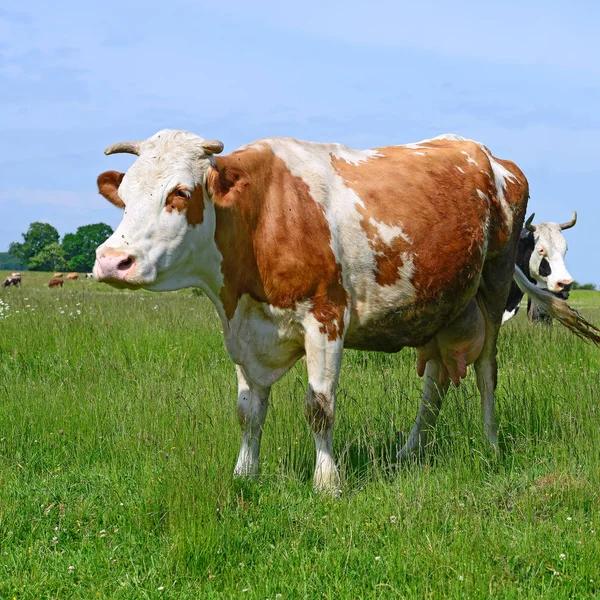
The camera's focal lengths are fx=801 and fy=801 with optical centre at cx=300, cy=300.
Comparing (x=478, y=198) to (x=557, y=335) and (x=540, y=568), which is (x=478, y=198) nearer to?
(x=540, y=568)

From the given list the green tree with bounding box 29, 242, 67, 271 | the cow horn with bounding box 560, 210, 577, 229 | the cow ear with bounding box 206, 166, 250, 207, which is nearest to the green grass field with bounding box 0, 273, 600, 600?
the cow ear with bounding box 206, 166, 250, 207

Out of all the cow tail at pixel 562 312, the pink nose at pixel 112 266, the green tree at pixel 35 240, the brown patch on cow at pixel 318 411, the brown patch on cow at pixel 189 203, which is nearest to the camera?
the pink nose at pixel 112 266

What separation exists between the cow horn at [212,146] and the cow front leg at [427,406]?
2815 millimetres

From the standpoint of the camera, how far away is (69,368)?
358 inches

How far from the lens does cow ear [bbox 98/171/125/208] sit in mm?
5465

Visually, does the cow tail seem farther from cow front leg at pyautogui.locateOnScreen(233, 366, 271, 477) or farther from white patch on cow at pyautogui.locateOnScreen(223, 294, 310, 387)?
cow front leg at pyautogui.locateOnScreen(233, 366, 271, 477)

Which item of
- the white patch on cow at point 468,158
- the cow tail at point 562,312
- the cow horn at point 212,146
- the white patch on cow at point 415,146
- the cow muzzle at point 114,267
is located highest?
Answer: the cow horn at point 212,146

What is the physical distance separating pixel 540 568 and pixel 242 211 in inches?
112

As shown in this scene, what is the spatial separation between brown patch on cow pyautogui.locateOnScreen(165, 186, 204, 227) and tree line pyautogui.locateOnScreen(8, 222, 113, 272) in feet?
349

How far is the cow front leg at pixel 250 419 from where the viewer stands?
5754 millimetres

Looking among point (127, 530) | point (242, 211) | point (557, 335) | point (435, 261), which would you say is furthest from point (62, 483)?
point (557, 335)

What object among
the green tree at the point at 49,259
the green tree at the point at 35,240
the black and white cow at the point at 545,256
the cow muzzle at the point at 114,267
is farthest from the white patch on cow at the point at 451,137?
the green tree at the point at 35,240

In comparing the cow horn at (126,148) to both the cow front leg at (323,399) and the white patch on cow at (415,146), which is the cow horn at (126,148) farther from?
the white patch on cow at (415,146)

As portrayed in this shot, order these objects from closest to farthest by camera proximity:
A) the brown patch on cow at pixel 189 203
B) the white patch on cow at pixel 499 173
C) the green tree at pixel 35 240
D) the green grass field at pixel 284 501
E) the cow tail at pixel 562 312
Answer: the green grass field at pixel 284 501 → the brown patch on cow at pixel 189 203 → the white patch on cow at pixel 499 173 → the cow tail at pixel 562 312 → the green tree at pixel 35 240
